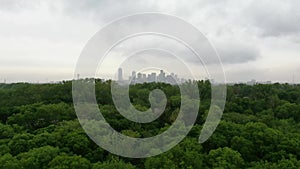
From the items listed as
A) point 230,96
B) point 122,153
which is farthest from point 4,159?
point 230,96

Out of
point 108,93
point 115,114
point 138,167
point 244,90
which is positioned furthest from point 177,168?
point 244,90

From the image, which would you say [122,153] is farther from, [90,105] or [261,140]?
[261,140]

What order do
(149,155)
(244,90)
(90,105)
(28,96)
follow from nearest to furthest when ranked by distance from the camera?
(149,155), (90,105), (28,96), (244,90)

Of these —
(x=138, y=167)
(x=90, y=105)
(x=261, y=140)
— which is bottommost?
(x=138, y=167)

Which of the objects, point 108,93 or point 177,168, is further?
point 108,93

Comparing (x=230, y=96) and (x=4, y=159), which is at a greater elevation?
(x=230, y=96)

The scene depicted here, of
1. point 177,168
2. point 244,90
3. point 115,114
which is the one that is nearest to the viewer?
point 177,168
